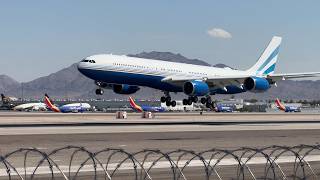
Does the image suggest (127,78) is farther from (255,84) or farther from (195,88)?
(255,84)

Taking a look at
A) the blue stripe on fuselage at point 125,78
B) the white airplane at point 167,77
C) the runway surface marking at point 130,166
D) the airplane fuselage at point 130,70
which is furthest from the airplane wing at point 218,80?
the runway surface marking at point 130,166

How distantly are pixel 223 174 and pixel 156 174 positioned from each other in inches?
109

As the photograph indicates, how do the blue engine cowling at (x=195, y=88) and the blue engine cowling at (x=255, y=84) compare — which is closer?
the blue engine cowling at (x=195, y=88)

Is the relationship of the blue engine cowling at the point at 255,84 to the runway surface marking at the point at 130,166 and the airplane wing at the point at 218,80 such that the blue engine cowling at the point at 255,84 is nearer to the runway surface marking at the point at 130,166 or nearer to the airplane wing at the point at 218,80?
the airplane wing at the point at 218,80

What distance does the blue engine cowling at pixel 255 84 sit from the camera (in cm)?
7981

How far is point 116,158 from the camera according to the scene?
1175 inches

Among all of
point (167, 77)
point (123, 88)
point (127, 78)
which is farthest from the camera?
point (123, 88)

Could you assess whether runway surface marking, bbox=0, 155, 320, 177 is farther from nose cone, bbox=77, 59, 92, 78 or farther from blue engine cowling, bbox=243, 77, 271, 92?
blue engine cowling, bbox=243, 77, 271, 92

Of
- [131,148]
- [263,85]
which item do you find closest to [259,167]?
[131,148]

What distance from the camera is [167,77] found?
7856 centimetres

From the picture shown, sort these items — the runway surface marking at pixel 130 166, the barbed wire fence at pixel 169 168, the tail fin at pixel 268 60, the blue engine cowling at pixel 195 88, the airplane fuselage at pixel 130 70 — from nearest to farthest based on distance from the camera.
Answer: the barbed wire fence at pixel 169 168, the runway surface marking at pixel 130 166, the airplane fuselage at pixel 130 70, the blue engine cowling at pixel 195 88, the tail fin at pixel 268 60

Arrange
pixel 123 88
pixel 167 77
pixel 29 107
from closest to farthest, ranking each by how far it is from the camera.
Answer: pixel 167 77 < pixel 123 88 < pixel 29 107

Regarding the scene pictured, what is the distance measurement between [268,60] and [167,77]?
1247 inches

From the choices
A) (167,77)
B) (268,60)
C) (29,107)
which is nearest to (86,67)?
(167,77)
